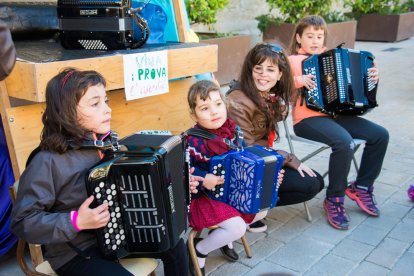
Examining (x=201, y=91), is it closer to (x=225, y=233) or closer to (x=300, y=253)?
(x=225, y=233)

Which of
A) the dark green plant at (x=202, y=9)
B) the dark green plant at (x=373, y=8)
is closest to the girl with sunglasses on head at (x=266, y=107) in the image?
the dark green plant at (x=202, y=9)

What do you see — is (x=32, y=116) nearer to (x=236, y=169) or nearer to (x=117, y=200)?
(x=117, y=200)

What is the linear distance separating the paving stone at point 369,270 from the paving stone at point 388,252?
48 millimetres

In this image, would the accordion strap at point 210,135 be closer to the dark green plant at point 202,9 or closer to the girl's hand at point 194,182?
the girl's hand at point 194,182

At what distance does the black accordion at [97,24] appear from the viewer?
2588 millimetres

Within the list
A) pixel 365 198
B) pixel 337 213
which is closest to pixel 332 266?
pixel 337 213

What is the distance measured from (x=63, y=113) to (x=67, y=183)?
0.28 metres

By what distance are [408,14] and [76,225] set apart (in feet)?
39.3

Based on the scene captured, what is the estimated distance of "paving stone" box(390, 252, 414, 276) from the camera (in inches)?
105

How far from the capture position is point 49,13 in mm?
3244

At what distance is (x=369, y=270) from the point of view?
8.82ft

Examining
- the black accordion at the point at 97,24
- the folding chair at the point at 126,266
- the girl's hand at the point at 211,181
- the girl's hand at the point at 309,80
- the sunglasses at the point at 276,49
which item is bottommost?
the folding chair at the point at 126,266

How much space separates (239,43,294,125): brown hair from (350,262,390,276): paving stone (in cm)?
99

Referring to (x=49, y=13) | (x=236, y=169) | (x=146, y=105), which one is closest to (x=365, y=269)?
(x=236, y=169)
